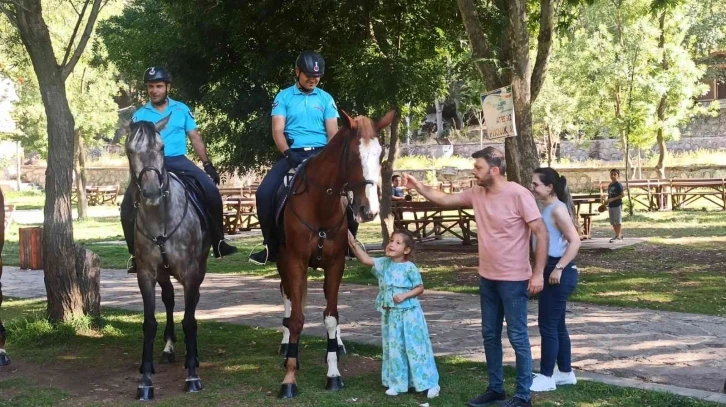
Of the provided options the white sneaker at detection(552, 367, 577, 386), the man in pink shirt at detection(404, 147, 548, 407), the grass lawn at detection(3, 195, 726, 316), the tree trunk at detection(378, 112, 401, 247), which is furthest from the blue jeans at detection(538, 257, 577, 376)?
the tree trunk at detection(378, 112, 401, 247)

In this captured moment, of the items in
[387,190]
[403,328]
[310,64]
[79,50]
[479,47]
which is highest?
[479,47]

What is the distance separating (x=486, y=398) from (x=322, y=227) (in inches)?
79.9

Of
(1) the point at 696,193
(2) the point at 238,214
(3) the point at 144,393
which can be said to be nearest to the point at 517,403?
(3) the point at 144,393

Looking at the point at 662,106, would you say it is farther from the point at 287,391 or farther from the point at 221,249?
the point at 287,391

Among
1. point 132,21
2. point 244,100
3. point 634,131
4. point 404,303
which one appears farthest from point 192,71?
point 634,131

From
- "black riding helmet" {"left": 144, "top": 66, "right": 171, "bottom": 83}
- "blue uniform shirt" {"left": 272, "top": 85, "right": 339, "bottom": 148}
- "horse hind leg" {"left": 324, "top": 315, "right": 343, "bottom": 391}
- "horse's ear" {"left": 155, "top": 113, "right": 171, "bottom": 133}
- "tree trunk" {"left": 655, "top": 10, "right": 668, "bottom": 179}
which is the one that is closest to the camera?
"horse hind leg" {"left": 324, "top": 315, "right": 343, "bottom": 391}

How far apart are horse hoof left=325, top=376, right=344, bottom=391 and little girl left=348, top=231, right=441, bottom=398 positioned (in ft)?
1.28

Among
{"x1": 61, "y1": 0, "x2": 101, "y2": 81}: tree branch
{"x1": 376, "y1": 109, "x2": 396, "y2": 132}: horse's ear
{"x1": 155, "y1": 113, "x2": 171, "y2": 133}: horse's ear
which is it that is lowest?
{"x1": 376, "y1": 109, "x2": 396, "y2": 132}: horse's ear

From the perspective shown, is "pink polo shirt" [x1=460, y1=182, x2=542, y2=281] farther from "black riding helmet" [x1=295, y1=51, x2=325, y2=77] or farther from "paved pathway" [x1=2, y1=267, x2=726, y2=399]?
"black riding helmet" [x1=295, y1=51, x2=325, y2=77]

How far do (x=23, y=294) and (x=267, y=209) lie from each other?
778 cm

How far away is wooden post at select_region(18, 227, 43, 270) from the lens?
17078mm

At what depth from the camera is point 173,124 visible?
26.5ft

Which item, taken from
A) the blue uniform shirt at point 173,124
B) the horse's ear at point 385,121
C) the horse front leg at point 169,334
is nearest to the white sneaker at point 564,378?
the horse's ear at point 385,121

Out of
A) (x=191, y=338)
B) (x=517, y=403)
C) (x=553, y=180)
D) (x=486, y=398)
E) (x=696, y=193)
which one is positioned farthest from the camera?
(x=696, y=193)
